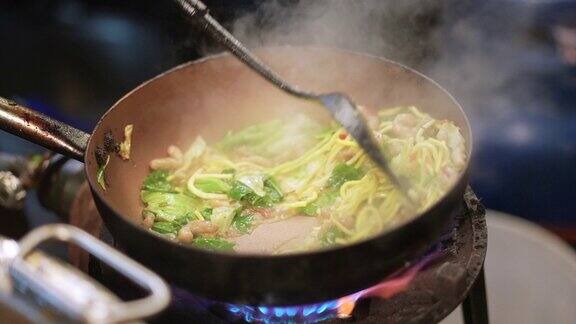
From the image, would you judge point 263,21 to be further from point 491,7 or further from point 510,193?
point 510,193

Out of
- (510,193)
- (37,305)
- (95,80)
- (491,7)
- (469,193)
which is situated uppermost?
(37,305)

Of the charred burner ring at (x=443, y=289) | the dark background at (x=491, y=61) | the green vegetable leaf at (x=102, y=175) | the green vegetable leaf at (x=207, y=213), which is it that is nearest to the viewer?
the charred burner ring at (x=443, y=289)

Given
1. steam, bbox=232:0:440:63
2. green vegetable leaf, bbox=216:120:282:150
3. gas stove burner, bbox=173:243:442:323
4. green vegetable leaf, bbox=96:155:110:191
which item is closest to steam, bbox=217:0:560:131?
steam, bbox=232:0:440:63

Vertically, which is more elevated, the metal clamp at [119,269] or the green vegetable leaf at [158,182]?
the metal clamp at [119,269]

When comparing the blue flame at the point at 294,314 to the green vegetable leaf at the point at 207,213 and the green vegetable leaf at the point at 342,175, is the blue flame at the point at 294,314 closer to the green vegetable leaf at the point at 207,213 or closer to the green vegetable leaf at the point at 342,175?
the green vegetable leaf at the point at 207,213

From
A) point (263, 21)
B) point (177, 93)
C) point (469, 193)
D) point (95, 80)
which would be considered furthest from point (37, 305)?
point (95, 80)

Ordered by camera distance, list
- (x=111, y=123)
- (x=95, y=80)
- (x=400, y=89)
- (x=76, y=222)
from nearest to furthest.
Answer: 1. (x=111, y=123)
2. (x=400, y=89)
3. (x=76, y=222)
4. (x=95, y=80)

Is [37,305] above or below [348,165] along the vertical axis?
above

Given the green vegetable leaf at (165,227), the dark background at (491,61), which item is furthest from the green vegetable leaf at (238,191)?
the dark background at (491,61)
